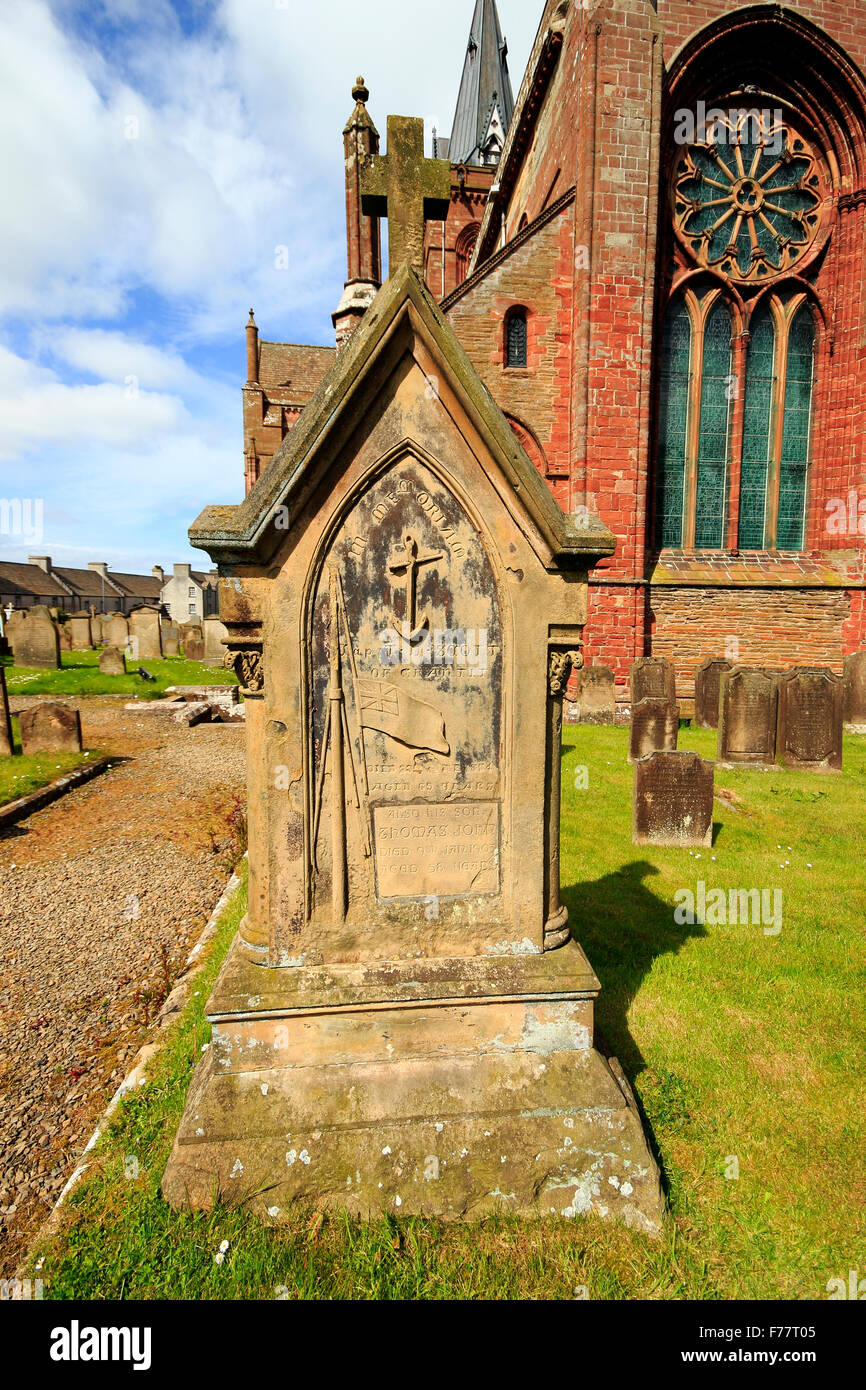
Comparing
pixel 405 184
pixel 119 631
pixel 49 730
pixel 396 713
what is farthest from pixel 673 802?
pixel 119 631

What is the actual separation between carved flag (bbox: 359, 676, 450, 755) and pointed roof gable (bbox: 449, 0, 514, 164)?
38807 millimetres

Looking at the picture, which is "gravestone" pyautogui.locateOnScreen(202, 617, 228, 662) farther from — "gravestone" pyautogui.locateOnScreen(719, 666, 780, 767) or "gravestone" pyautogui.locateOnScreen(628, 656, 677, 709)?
"gravestone" pyautogui.locateOnScreen(719, 666, 780, 767)

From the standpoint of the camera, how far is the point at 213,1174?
7.97 ft

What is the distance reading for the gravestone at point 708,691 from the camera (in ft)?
39.4

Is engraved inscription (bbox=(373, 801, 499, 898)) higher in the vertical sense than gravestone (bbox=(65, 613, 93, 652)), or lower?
lower

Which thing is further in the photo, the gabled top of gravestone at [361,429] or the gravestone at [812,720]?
the gravestone at [812,720]

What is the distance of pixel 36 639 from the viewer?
62.5 feet

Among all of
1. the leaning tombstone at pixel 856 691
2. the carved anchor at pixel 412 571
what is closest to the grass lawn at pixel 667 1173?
the carved anchor at pixel 412 571

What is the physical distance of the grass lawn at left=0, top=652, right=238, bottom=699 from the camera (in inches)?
621

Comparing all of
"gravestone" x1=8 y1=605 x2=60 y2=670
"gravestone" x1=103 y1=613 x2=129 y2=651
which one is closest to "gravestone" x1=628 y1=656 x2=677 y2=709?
"gravestone" x1=8 y1=605 x2=60 y2=670

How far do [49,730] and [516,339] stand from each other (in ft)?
40.7

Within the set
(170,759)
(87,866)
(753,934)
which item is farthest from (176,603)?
(753,934)

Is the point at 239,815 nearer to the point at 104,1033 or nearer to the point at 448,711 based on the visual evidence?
the point at 104,1033

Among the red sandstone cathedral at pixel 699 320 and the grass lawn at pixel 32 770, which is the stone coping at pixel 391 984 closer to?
the grass lawn at pixel 32 770
